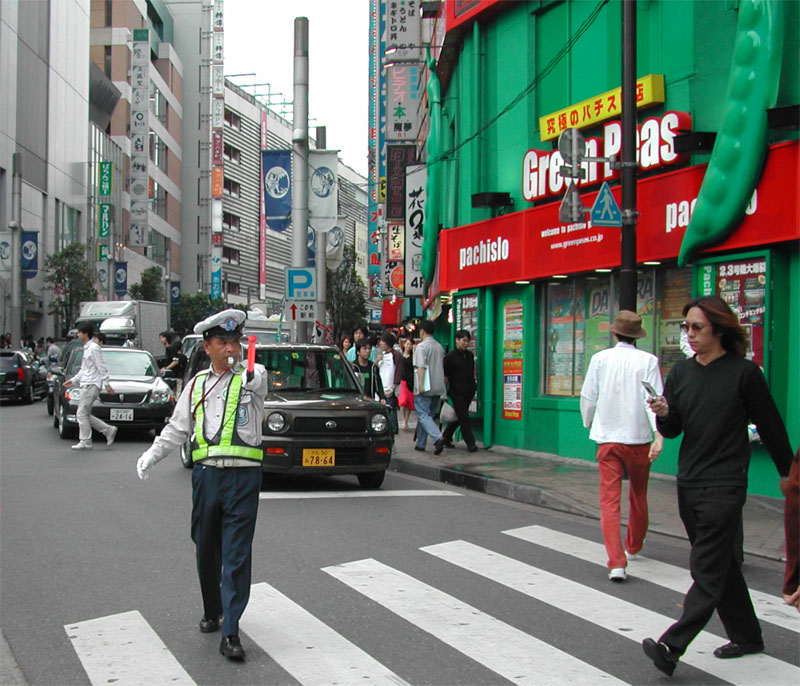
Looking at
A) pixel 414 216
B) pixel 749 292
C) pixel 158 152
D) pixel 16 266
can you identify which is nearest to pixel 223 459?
pixel 749 292

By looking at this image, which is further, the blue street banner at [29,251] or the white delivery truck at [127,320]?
the blue street banner at [29,251]

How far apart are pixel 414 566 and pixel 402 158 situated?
58.7 ft

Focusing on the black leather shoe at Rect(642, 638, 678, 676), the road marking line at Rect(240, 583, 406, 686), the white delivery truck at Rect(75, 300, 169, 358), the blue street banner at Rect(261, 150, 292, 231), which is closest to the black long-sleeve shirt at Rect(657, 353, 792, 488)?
the black leather shoe at Rect(642, 638, 678, 676)

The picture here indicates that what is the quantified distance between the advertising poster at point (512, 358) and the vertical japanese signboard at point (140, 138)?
174ft

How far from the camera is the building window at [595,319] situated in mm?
11719

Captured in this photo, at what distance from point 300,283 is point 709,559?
47.7 feet

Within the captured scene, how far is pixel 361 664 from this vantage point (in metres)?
4.77

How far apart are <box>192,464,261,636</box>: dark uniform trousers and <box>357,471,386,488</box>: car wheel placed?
581 centimetres

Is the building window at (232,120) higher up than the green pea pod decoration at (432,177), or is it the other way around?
the building window at (232,120)

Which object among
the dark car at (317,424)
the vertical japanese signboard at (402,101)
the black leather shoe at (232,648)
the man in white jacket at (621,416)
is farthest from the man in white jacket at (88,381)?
the vertical japanese signboard at (402,101)

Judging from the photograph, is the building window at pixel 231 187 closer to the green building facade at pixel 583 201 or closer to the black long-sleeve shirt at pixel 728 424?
the green building facade at pixel 583 201

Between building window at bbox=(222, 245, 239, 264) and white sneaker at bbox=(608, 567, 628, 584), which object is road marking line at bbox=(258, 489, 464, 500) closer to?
white sneaker at bbox=(608, 567, 628, 584)

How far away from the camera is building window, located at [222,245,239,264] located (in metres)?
86.9

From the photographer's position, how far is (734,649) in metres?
4.91
